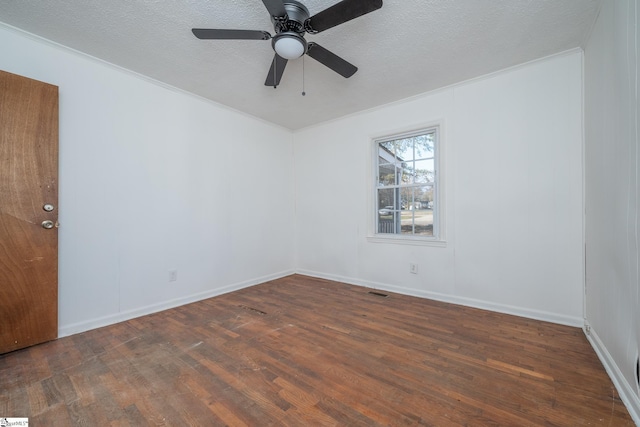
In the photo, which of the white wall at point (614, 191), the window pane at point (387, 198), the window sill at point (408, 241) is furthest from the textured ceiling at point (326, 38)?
the window sill at point (408, 241)

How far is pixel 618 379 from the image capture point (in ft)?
5.25

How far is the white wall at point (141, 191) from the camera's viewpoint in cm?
241

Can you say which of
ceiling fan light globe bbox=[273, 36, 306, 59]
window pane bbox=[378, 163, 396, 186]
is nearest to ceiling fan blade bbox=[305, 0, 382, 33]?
ceiling fan light globe bbox=[273, 36, 306, 59]

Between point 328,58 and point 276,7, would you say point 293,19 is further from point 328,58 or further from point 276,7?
point 328,58

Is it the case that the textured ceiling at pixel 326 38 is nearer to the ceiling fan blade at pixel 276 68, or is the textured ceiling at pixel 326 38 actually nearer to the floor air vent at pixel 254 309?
the ceiling fan blade at pixel 276 68

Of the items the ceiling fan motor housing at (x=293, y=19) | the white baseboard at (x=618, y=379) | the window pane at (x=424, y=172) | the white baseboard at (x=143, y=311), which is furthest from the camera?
the window pane at (x=424, y=172)

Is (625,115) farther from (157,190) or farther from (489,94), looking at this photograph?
(157,190)

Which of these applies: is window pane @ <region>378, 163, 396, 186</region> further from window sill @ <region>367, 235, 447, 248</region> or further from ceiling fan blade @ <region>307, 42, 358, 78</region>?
ceiling fan blade @ <region>307, 42, 358, 78</region>

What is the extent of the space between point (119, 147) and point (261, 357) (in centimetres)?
259

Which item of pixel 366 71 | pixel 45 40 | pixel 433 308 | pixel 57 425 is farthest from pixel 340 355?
pixel 45 40

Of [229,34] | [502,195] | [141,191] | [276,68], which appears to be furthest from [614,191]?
[141,191]

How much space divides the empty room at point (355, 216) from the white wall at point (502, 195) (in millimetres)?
22

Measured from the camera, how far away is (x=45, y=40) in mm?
2287

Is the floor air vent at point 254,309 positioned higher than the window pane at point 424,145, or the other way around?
the window pane at point 424,145
